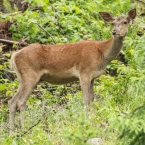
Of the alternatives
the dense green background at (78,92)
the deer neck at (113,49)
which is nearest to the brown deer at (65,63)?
the deer neck at (113,49)

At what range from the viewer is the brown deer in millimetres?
10758

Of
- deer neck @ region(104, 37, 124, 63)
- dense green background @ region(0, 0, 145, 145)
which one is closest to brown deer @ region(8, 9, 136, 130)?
deer neck @ region(104, 37, 124, 63)

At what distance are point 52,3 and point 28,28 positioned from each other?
1561mm

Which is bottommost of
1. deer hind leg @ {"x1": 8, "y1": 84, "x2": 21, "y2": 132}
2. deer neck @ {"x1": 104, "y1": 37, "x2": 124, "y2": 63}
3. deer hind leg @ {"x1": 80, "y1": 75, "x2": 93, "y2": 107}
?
deer hind leg @ {"x1": 8, "y1": 84, "x2": 21, "y2": 132}

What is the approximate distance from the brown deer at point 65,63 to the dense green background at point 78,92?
346 mm

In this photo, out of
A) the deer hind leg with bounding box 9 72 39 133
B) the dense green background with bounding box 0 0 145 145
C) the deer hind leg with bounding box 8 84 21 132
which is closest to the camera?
the dense green background with bounding box 0 0 145 145

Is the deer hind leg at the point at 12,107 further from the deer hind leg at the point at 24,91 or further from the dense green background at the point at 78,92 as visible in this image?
the dense green background at the point at 78,92

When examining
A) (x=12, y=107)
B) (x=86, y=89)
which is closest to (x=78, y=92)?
(x=86, y=89)

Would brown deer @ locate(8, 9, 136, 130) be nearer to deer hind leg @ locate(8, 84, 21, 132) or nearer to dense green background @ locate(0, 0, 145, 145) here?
deer hind leg @ locate(8, 84, 21, 132)

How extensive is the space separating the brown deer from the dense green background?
346 mm

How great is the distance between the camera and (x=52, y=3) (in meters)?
→ 15.5

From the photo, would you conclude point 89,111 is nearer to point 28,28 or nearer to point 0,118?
point 0,118

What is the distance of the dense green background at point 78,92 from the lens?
580cm

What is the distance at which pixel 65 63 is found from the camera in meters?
11.0
